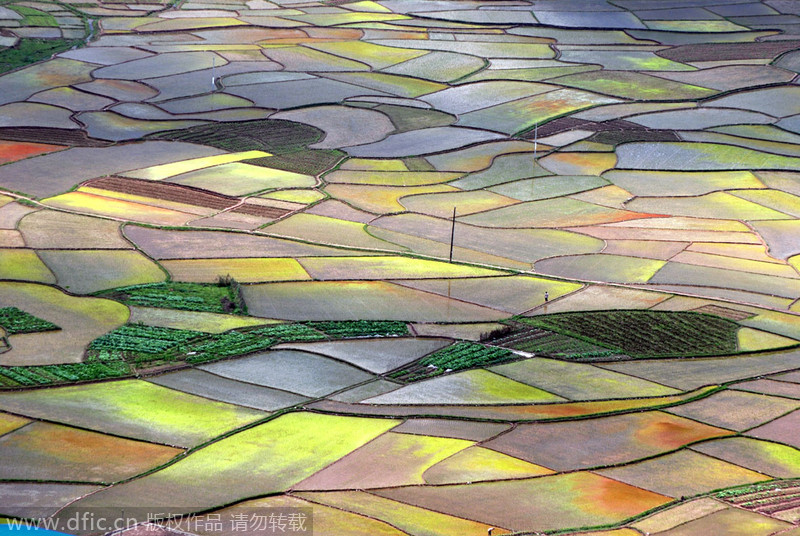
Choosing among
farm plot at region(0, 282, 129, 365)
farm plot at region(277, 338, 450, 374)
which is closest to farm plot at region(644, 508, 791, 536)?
farm plot at region(277, 338, 450, 374)

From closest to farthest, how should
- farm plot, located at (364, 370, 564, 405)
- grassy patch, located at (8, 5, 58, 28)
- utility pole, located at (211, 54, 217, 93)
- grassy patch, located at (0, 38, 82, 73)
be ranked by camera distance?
farm plot, located at (364, 370, 564, 405), utility pole, located at (211, 54, 217, 93), grassy patch, located at (0, 38, 82, 73), grassy patch, located at (8, 5, 58, 28)

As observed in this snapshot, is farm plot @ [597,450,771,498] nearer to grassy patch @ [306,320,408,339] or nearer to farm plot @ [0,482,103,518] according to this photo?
grassy patch @ [306,320,408,339]

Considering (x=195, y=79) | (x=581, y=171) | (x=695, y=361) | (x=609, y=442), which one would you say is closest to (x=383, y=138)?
(x=581, y=171)

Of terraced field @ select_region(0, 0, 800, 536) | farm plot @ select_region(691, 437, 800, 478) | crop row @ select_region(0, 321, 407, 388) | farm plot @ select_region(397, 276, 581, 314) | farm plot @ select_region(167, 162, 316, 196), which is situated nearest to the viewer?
terraced field @ select_region(0, 0, 800, 536)

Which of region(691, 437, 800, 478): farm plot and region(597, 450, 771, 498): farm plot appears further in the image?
region(691, 437, 800, 478): farm plot

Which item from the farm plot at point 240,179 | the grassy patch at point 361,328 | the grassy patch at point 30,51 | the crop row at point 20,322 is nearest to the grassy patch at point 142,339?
the crop row at point 20,322

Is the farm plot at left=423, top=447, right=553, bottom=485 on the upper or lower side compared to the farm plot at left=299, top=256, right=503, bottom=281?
upper

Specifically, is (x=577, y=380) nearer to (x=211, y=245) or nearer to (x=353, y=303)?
(x=353, y=303)
